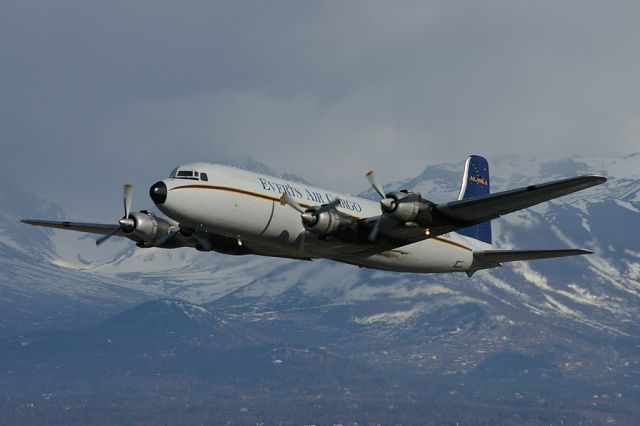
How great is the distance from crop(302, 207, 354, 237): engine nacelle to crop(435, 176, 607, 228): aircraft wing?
4871 millimetres

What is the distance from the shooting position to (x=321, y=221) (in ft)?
165

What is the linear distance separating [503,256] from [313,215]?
14.2m

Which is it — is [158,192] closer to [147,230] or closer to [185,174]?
[185,174]

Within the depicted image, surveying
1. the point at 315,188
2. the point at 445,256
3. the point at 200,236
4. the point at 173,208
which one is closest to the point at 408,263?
the point at 445,256

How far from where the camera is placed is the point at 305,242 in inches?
2041

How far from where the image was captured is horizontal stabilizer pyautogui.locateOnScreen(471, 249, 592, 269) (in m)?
55.2

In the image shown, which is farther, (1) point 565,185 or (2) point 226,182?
(2) point 226,182

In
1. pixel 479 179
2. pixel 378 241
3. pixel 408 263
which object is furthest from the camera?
pixel 479 179

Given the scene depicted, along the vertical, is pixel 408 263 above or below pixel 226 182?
below

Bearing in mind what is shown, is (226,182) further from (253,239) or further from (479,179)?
(479,179)

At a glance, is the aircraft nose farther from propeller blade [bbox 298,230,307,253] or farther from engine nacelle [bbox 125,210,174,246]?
engine nacelle [bbox 125,210,174,246]

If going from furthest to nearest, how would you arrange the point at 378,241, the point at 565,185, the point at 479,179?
the point at 479,179 < the point at 378,241 < the point at 565,185

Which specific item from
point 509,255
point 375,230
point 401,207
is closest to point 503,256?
point 509,255

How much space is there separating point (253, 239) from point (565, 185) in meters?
14.6
